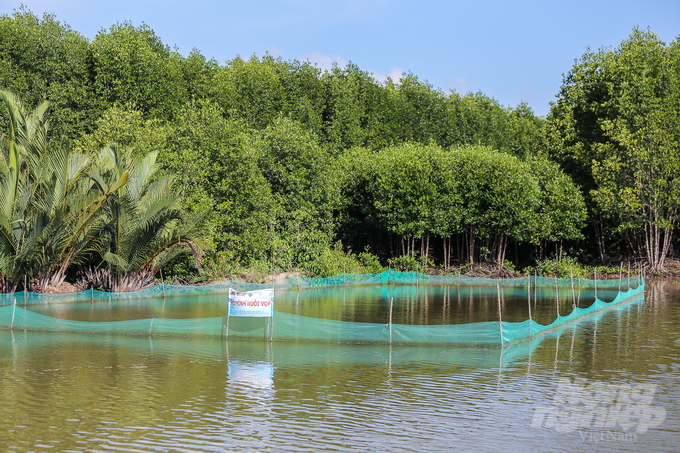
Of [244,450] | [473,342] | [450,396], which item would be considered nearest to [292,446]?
[244,450]

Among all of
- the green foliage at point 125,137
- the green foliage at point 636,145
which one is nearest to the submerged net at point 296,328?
the green foliage at point 125,137

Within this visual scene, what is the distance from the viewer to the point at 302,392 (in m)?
14.1

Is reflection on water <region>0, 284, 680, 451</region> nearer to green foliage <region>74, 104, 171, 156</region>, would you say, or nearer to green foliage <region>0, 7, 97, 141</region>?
green foliage <region>74, 104, 171, 156</region>

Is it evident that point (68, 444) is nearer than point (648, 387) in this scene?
Yes

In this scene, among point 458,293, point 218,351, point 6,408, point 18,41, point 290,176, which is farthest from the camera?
point 18,41

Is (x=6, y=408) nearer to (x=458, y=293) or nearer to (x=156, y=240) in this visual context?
(x=156, y=240)

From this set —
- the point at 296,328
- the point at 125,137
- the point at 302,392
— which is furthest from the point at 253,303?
the point at 125,137

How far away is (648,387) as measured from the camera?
14922 mm

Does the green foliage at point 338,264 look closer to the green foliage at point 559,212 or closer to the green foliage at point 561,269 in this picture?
the green foliage at point 561,269

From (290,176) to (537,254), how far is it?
2433cm

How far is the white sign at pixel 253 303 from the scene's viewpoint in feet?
61.6

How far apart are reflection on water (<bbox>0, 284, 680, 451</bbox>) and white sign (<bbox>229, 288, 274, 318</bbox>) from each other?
3.56 ft

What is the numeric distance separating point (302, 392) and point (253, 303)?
528 cm

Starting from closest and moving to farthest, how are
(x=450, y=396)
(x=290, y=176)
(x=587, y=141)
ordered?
(x=450, y=396) → (x=290, y=176) → (x=587, y=141)
